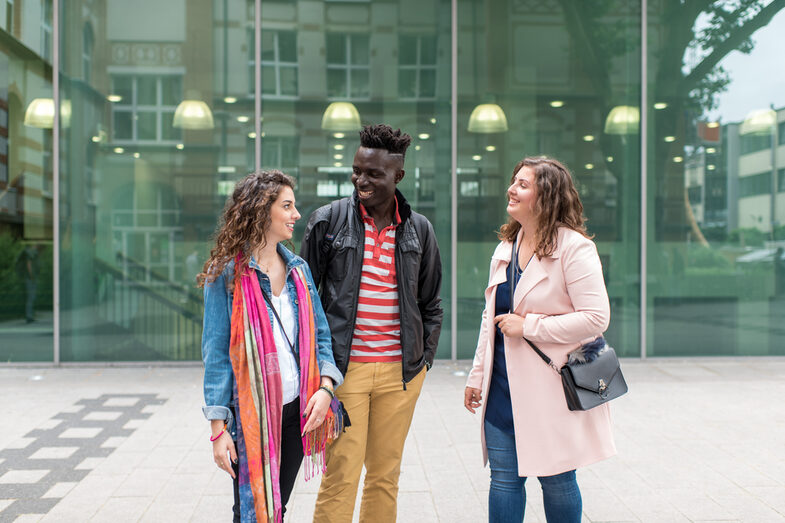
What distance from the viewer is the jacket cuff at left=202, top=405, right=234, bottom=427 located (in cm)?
227

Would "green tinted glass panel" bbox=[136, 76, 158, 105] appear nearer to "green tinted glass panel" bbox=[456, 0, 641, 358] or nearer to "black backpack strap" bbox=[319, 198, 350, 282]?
"green tinted glass panel" bbox=[456, 0, 641, 358]

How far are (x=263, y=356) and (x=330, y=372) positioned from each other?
0.29m

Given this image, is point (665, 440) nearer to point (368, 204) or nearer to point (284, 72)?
point (368, 204)

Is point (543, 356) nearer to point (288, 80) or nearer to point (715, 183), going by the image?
point (288, 80)

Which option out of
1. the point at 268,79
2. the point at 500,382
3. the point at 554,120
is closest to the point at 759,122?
the point at 554,120

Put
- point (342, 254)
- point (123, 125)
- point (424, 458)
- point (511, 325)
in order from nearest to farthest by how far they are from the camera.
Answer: point (511, 325) < point (342, 254) < point (424, 458) < point (123, 125)

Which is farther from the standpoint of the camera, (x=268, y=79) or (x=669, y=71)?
(x=669, y=71)

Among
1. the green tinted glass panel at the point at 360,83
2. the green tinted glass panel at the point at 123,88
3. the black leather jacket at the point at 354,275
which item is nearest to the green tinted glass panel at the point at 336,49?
the green tinted glass panel at the point at 360,83

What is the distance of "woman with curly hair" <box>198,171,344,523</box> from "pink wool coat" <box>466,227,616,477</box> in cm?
73

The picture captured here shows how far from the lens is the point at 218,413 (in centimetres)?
228

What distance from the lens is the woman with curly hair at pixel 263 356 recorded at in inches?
90.6

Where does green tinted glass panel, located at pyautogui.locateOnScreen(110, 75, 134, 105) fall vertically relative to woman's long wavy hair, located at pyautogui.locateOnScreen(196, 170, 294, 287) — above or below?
above

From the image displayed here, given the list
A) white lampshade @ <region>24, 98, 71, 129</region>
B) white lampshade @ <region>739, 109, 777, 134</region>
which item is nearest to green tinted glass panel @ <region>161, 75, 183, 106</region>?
white lampshade @ <region>24, 98, 71, 129</region>

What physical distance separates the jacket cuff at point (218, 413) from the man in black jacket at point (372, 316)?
51cm
